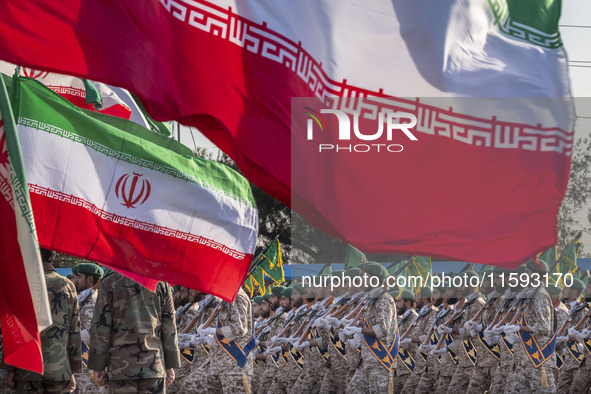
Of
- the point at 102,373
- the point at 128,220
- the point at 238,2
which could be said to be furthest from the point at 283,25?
the point at 102,373

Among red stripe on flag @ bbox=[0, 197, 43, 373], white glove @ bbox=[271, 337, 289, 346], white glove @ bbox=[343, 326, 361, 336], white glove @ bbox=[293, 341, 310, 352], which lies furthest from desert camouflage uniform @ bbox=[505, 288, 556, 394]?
red stripe on flag @ bbox=[0, 197, 43, 373]

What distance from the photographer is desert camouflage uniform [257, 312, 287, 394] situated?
16.5 metres

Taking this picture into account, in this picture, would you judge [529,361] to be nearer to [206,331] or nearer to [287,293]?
[206,331]

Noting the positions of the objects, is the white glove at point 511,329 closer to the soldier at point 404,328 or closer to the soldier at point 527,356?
the soldier at point 527,356

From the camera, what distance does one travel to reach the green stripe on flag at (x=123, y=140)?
581 centimetres

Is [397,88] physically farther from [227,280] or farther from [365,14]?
[227,280]

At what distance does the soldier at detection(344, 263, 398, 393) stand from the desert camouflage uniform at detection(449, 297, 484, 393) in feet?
4.50

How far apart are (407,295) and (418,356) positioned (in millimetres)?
1059

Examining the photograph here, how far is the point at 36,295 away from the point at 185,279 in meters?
2.13

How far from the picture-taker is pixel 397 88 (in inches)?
190

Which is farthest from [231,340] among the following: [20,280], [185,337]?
[20,280]

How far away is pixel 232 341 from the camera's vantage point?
11992 millimetres

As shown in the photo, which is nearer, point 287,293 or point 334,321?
point 334,321

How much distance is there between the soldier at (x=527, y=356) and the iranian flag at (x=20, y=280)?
960cm
